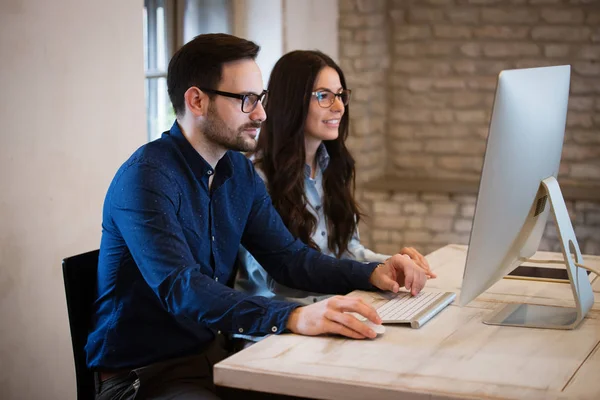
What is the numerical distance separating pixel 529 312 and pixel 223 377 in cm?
82

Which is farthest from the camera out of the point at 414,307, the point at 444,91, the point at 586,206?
the point at 444,91

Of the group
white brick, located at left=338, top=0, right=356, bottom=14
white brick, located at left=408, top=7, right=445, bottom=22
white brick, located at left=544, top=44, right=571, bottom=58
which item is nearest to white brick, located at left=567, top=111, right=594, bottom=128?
white brick, located at left=544, top=44, right=571, bottom=58

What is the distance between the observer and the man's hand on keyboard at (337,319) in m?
1.73

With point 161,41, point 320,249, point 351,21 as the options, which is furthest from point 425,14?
point 320,249

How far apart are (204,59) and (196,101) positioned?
0.35 feet

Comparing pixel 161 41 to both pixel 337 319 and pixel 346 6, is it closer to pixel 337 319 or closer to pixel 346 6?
pixel 346 6

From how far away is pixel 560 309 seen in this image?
206cm

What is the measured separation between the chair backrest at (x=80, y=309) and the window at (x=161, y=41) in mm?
1886

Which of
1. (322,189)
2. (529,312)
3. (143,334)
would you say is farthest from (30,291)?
(529,312)

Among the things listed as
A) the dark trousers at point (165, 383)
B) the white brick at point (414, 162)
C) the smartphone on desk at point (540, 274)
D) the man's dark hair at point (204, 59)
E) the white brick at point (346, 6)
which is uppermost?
the white brick at point (346, 6)

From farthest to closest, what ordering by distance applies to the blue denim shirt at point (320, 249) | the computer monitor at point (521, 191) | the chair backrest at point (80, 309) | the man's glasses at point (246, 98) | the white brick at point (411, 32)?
1. the white brick at point (411, 32)
2. the blue denim shirt at point (320, 249)
3. the man's glasses at point (246, 98)
4. the chair backrest at point (80, 309)
5. the computer monitor at point (521, 191)

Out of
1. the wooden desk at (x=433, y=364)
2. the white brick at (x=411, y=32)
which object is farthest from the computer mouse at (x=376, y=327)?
the white brick at (x=411, y=32)

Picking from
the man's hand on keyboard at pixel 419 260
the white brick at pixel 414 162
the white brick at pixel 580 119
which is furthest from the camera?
the white brick at pixel 414 162

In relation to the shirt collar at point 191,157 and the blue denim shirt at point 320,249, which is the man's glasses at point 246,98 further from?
the blue denim shirt at point 320,249
